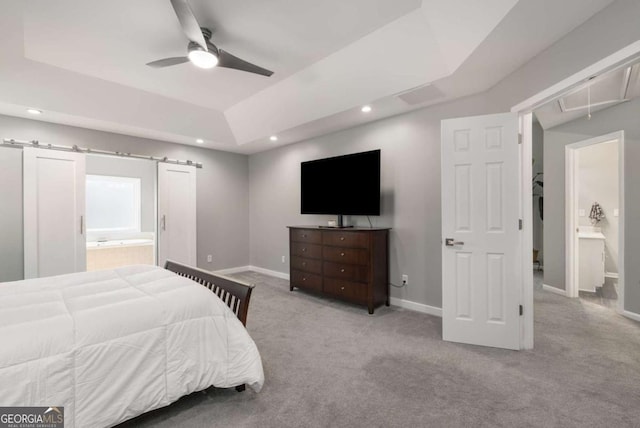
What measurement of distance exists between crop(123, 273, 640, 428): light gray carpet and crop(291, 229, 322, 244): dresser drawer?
3.77 feet

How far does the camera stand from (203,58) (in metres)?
2.34

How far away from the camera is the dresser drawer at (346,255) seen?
349cm

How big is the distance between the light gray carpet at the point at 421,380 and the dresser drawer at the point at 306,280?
801 millimetres

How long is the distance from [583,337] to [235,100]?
4.78 m

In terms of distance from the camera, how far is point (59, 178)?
3.78 meters

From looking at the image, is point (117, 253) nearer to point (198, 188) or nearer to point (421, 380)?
point (198, 188)

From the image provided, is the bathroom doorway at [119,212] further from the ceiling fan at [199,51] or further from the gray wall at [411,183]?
the gray wall at [411,183]

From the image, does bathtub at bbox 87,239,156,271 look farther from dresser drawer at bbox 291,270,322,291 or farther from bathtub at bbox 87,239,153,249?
dresser drawer at bbox 291,270,322,291

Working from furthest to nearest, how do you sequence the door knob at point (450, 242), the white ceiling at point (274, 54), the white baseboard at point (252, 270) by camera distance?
the white baseboard at point (252, 270) → the door knob at point (450, 242) → the white ceiling at point (274, 54)

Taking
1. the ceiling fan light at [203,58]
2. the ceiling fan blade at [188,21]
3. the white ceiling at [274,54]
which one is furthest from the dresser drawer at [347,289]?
the ceiling fan blade at [188,21]

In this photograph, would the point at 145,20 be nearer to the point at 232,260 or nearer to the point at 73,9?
the point at 73,9

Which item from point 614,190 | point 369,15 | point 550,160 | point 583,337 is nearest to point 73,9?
point 369,15

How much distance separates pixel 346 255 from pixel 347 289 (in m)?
0.43

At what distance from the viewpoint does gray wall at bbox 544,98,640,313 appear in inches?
128
